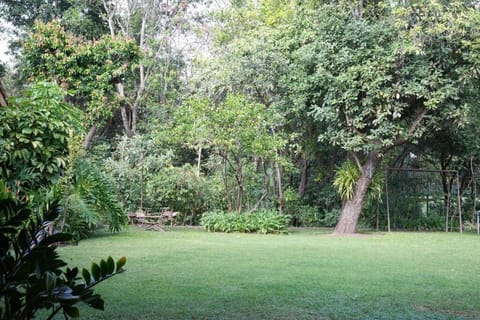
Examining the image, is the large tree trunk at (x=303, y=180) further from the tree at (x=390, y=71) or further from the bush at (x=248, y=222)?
the tree at (x=390, y=71)

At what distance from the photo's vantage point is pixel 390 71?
37.3 feet

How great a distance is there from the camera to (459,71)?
10750 mm

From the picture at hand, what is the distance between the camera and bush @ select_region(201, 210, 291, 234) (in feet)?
40.7

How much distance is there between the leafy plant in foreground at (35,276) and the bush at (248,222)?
10.4 metres

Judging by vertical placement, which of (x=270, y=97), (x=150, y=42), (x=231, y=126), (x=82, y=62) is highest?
(x=150, y=42)

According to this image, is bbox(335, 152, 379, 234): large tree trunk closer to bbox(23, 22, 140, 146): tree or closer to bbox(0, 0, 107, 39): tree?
bbox(23, 22, 140, 146): tree

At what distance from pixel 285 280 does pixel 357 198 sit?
24.6ft

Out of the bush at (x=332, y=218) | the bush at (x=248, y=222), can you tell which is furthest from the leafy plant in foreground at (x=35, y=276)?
the bush at (x=332, y=218)

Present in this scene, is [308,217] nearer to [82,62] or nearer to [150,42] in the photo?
[82,62]

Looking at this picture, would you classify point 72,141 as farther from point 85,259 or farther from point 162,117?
point 162,117

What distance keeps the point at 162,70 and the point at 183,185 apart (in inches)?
243

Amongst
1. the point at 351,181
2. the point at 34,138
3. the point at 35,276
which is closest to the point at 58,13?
the point at 351,181

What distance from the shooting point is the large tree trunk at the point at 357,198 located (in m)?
12.4

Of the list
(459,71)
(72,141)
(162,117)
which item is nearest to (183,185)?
(162,117)
